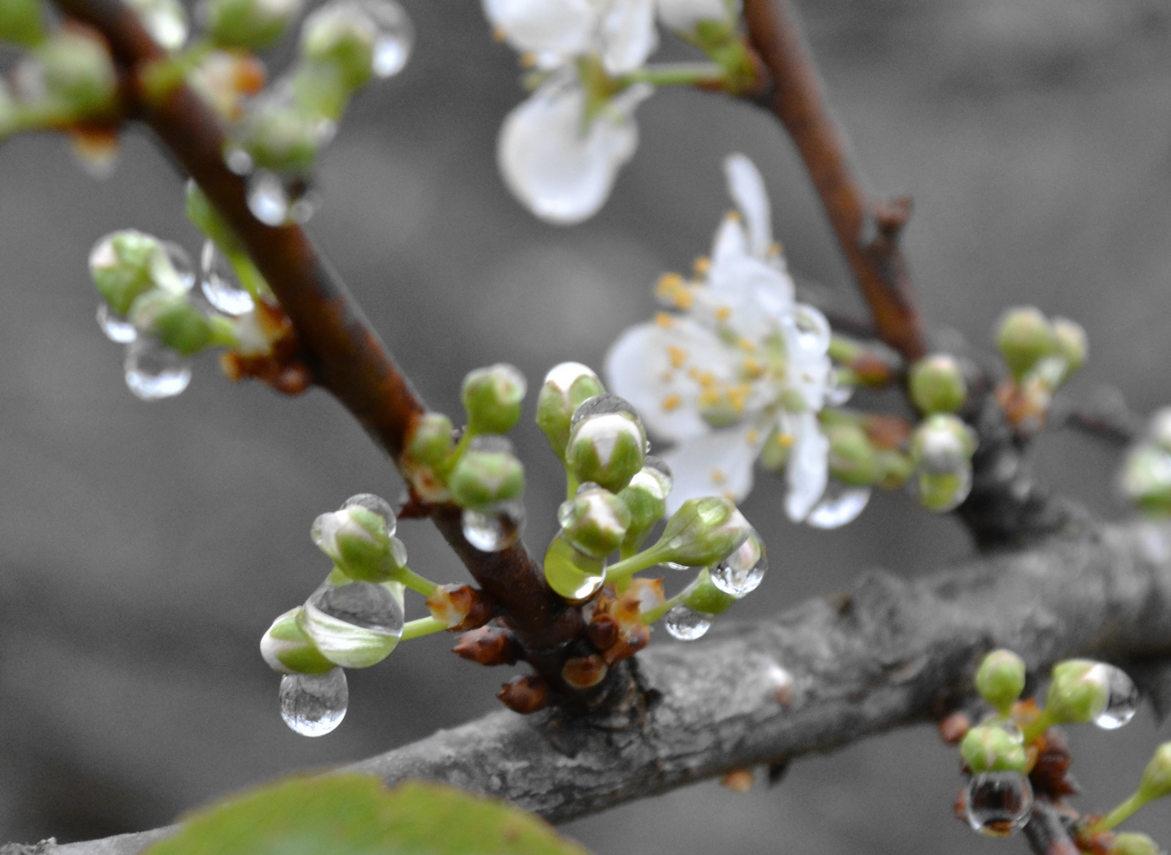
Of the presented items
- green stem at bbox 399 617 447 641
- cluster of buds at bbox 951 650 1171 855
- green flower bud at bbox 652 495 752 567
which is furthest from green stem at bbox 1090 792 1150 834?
green stem at bbox 399 617 447 641

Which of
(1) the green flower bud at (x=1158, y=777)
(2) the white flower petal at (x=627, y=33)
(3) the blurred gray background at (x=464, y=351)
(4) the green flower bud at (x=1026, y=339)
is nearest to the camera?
(1) the green flower bud at (x=1158, y=777)

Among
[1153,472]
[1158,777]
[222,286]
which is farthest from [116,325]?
[1153,472]

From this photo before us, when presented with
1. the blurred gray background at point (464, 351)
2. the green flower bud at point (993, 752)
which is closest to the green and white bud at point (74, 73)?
the green flower bud at point (993, 752)

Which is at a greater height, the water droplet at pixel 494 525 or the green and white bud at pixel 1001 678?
the water droplet at pixel 494 525

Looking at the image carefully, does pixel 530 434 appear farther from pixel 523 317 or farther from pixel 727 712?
pixel 727 712

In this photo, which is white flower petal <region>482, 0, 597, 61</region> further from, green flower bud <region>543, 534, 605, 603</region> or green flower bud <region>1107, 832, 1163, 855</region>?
green flower bud <region>1107, 832, 1163, 855</region>

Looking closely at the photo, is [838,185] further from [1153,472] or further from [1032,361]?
[1153,472]

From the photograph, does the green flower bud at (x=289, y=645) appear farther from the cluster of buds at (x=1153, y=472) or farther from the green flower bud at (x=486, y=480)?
the cluster of buds at (x=1153, y=472)
